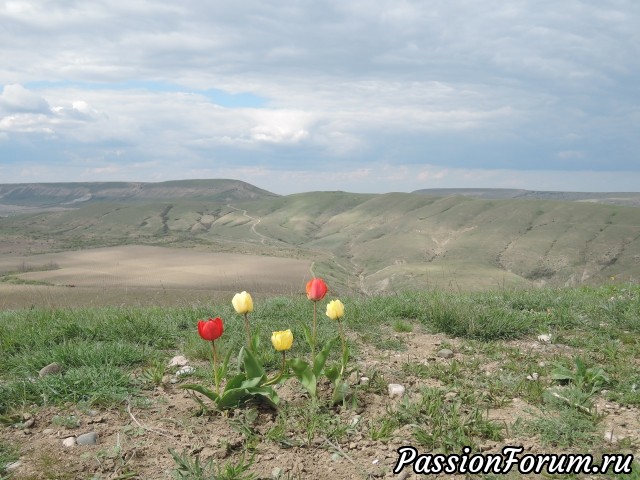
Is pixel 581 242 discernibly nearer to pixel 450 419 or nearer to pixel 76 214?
pixel 450 419

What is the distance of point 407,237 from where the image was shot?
5320 inches

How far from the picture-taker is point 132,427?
354 cm

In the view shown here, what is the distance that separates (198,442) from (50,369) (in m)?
1.90

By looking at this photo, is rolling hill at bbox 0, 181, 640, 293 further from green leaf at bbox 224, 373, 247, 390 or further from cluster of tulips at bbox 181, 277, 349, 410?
green leaf at bbox 224, 373, 247, 390

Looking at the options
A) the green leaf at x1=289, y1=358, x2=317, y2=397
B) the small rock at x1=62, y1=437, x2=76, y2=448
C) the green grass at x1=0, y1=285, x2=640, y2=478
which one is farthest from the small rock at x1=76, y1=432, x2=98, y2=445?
the green leaf at x1=289, y1=358, x2=317, y2=397

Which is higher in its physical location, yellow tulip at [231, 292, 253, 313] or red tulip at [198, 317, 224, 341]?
yellow tulip at [231, 292, 253, 313]

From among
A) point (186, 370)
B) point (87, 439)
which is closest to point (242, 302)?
point (186, 370)

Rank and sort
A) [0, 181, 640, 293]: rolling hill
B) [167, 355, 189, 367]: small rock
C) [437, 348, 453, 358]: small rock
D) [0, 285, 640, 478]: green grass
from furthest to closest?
[0, 181, 640, 293]: rolling hill, [437, 348, 453, 358]: small rock, [167, 355, 189, 367]: small rock, [0, 285, 640, 478]: green grass

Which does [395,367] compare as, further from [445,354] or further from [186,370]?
[186,370]

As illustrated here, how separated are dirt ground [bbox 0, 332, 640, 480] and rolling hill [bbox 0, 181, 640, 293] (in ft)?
169

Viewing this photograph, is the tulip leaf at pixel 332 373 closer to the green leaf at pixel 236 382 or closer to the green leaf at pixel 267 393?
the green leaf at pixel 267 393

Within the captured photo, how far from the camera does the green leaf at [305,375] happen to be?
3.76m

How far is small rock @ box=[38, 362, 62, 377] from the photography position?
4324 millimetres

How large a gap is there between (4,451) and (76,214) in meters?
212
